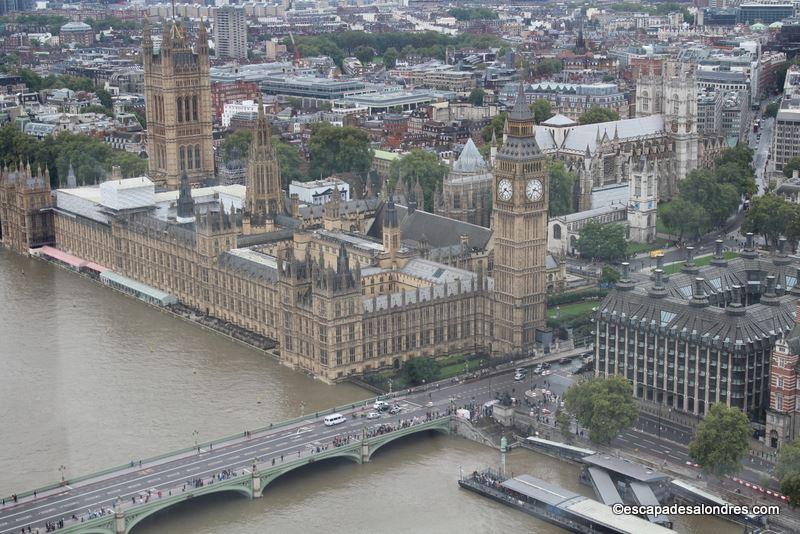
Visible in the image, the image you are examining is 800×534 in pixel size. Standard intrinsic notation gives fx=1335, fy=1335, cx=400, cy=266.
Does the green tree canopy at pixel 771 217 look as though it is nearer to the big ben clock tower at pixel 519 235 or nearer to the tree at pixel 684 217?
the tree at pixel 684 217

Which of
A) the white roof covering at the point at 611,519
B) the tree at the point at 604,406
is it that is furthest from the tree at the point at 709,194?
the white roof covering at the point at 611,519

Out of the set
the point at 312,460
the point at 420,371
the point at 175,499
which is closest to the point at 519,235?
the point at 420,371

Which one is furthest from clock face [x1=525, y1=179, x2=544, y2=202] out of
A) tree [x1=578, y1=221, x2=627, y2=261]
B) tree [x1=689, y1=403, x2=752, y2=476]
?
tree [x1=578, y1=221, x2=627, y2=261]

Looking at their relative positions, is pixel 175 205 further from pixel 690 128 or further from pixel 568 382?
pixel 690 128

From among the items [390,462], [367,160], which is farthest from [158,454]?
[367,160]

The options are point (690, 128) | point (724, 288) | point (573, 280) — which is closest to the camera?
point (724, 288)

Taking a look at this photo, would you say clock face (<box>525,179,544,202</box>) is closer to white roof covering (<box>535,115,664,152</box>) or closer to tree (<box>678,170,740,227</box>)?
tree (<box>678,170,740,227</box>)
